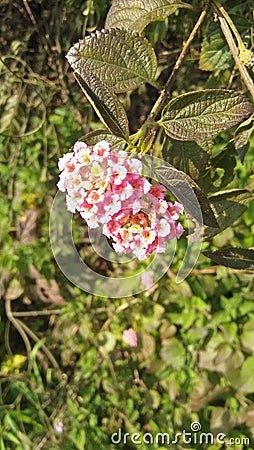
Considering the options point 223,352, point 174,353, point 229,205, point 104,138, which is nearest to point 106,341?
point 174,353

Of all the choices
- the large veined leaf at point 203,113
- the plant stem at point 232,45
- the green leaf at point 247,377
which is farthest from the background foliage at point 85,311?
the large veined leaf at point 203,113

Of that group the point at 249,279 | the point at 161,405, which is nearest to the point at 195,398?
the point at 161,405

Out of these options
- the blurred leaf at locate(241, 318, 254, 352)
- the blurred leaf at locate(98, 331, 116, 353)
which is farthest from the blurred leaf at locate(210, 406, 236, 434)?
the blurred leaf at locate(98, 331, 116, 353)

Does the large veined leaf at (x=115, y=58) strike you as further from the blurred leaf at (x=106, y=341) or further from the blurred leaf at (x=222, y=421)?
the blurred leaf at (x=106, y=341)

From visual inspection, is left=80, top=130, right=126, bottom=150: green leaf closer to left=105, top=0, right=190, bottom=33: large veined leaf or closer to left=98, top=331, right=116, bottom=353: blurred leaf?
left=105, top=0, right=190, bottom=33: large veined leaf

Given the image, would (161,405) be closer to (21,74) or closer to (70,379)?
(70,379)

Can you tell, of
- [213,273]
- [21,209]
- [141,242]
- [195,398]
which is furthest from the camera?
[21,209]
